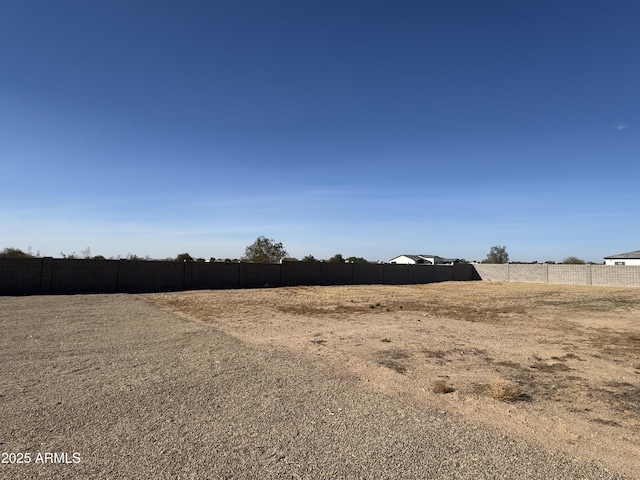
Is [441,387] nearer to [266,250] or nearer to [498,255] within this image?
[266,250]

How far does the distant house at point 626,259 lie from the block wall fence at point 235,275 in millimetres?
22191

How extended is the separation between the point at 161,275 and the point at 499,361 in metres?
22.6

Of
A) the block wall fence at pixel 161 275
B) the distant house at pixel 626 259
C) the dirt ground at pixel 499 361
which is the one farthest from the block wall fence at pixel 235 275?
the distant house at pixel 626 259

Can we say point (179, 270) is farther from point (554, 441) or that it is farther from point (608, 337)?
point (554, 441)

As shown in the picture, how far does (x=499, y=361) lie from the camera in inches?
305

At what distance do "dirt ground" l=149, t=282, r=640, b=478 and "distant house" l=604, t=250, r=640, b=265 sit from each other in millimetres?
47056

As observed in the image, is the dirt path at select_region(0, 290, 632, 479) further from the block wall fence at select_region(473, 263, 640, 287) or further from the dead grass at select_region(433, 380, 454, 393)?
the block wall fence at select_region(473, 263, 640, 287)

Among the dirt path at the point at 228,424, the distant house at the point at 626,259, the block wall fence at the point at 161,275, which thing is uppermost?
the distant house at the point at 626,259

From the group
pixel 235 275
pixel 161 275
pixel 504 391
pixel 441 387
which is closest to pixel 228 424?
pixel 441 387

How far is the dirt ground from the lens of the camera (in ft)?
15.1

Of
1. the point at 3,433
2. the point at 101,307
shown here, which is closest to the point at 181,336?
the point at 3,433

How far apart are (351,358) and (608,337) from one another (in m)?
7.79

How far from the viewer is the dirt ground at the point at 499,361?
15.1ft

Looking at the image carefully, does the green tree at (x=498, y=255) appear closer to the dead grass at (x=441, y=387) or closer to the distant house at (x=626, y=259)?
the distant house at (x=626, y=259)
